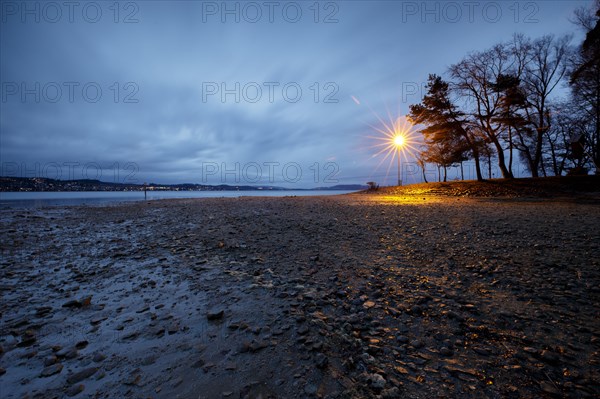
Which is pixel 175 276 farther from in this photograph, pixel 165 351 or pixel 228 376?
pixel 228 376

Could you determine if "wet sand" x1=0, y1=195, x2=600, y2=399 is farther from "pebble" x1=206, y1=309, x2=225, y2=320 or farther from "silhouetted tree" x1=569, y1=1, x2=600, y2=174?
"silhouetted tree" x1=569, y1=1, x2=600, y2=174

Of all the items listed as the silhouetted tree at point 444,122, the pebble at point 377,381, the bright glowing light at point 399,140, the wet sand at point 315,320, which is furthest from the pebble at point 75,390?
the bright glowing light at point 399,140

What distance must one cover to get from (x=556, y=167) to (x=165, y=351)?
6098 cm

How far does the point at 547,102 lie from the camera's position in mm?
29859

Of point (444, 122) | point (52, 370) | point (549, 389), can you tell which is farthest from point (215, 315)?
point (444, 122)

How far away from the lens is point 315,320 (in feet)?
12.1

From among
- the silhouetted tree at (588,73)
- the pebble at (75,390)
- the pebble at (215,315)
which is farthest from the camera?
the silhouetted tree at (588,73)

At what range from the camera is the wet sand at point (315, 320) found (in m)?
2.57

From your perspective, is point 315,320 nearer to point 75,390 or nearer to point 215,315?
point 215,315

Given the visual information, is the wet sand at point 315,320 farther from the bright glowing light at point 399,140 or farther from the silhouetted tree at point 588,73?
the bright glowing light at point 399,140

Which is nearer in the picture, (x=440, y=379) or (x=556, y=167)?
(x=440, y=379)

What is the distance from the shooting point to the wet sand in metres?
2.57

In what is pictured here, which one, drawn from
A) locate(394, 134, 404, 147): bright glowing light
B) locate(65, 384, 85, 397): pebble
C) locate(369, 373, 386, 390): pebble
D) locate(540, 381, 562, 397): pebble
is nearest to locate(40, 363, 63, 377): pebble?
locate(65, 384, 85, 397): pebble

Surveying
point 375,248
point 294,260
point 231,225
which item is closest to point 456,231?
point 375,248
